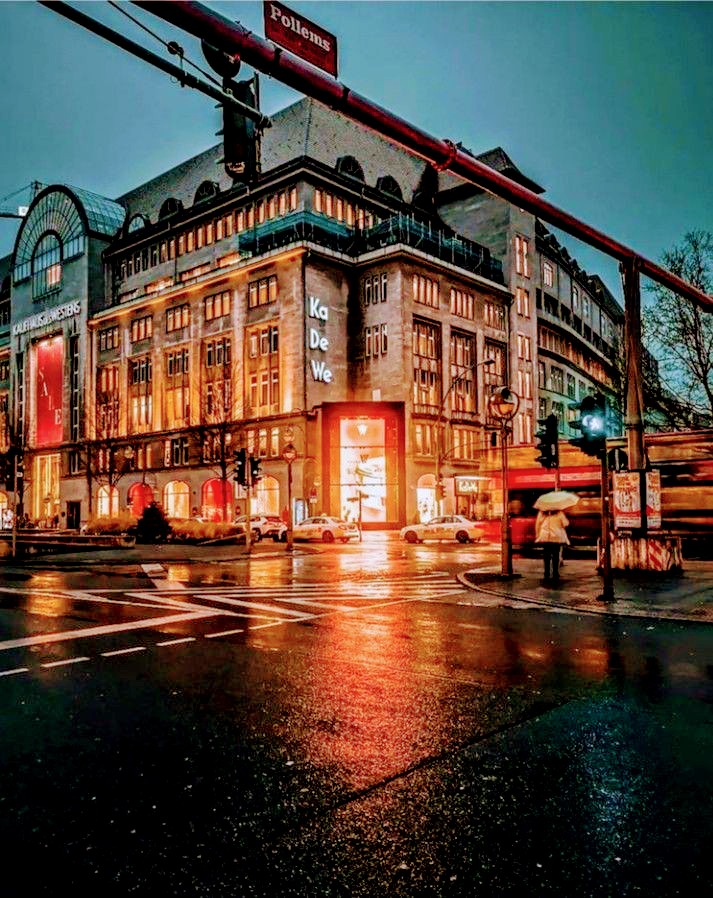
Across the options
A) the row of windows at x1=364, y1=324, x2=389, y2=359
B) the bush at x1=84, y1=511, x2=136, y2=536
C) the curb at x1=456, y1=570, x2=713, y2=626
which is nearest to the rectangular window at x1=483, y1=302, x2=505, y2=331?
the row of windows at x1=364, y1=324, x2=389, y2=359

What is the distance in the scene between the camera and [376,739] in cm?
510

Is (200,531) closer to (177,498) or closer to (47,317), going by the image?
(177,498)

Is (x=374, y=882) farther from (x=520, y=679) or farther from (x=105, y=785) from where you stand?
(x=520, y=679)

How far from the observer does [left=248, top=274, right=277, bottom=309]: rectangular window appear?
5691cm

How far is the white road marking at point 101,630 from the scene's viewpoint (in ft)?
29.7

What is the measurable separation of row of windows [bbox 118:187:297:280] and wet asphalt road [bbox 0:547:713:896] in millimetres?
52971

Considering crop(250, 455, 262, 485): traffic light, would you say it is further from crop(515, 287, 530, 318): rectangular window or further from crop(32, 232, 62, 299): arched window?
crop(32, 232, 62, 299): arched window

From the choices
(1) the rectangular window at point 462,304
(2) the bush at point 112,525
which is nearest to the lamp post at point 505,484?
(2) the bush at point 112,525

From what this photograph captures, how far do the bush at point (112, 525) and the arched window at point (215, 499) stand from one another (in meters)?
17.1

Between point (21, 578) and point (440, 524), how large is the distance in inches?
946

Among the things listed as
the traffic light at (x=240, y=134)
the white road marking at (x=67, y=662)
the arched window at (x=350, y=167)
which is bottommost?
Answer: the white road marking at (x=67, y=662)

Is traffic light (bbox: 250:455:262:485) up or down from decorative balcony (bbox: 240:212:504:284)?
down

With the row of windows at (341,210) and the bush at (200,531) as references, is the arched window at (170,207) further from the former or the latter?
the bush at (200,531)

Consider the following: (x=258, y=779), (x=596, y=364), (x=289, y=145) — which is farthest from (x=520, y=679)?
(x=596, y=364)
